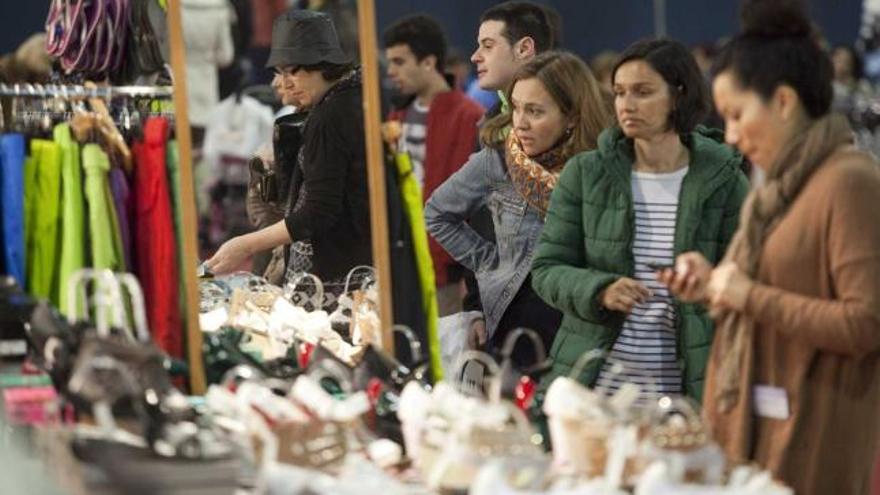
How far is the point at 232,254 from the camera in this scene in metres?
4.87

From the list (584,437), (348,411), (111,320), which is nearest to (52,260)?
(111,320)

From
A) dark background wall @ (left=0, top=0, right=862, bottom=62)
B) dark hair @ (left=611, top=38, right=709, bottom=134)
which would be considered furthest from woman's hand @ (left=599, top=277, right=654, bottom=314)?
dark background wall @ (left=0, top=0, right=862, bottom=62)

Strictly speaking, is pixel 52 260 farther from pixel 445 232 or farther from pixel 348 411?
pixel 445 232

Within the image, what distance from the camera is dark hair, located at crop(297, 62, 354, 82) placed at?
190 inches

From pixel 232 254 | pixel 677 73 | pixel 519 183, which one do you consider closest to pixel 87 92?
pixel 232 254

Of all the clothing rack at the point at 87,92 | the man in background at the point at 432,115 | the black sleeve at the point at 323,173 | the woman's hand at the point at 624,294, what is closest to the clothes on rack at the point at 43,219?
the clothing rack at the point at 87,92

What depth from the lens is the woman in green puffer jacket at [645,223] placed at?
449 centimetres

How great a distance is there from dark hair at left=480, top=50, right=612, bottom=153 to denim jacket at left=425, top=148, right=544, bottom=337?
0.22m

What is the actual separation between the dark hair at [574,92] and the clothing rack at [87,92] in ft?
3.26

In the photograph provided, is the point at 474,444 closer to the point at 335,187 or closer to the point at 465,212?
the point at 335,187

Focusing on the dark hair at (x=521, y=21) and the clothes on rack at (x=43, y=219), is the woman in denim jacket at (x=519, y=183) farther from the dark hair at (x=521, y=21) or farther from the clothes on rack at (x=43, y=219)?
the clothes on rack at (x=43, y=219)

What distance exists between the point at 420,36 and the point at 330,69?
1.30m

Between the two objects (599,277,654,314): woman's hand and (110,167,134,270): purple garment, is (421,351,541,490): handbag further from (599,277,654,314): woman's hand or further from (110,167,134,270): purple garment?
(110,167,134,270): purple garment

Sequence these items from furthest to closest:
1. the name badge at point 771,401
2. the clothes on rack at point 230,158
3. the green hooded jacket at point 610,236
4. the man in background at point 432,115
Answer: the man in background at point 432,115, the clothes on rack at point 230,158, the green hooded jacket at point 610,236, the name badge at point 771,401
